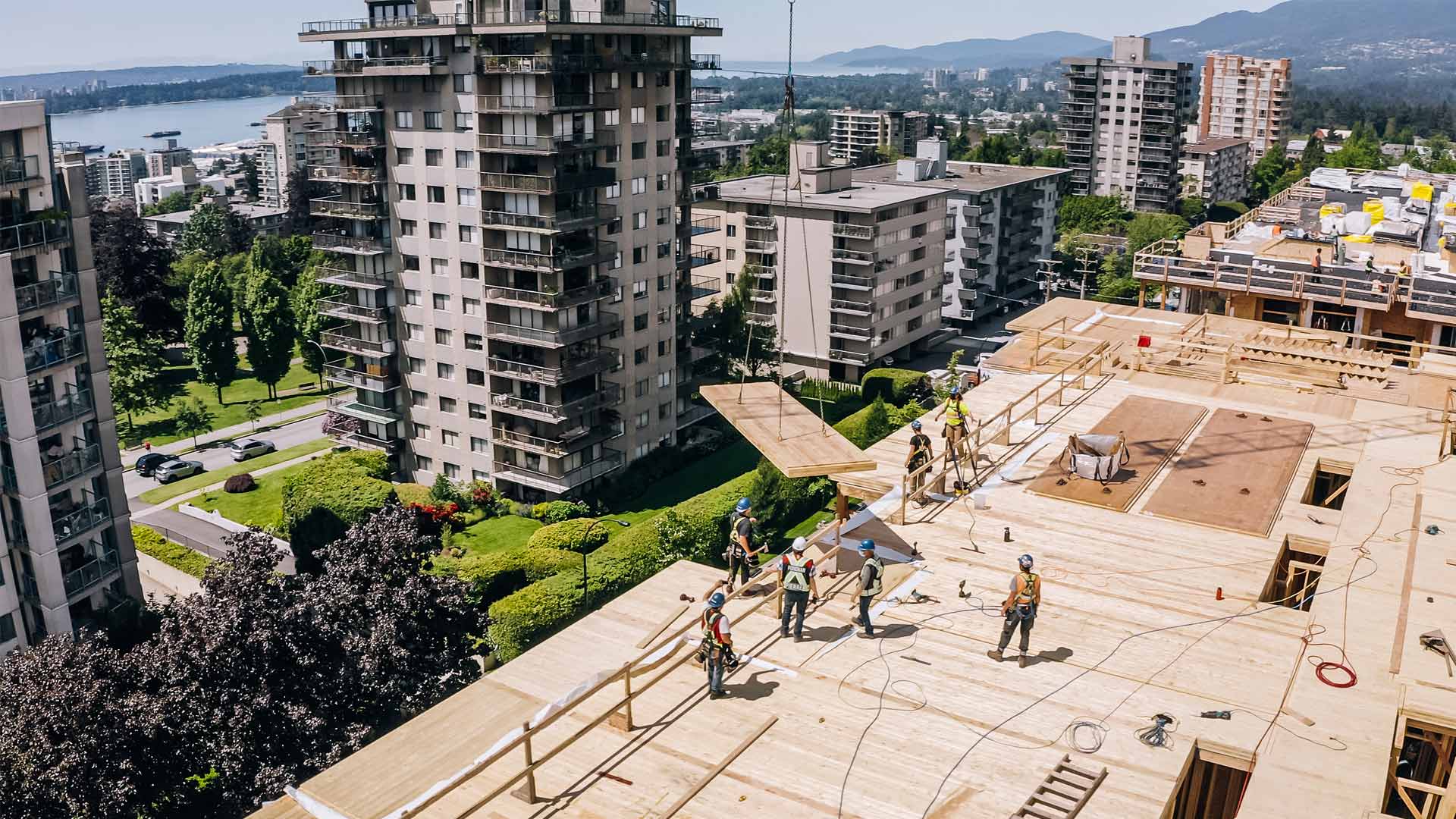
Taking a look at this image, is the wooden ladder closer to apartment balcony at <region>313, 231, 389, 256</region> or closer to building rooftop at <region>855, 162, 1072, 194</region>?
apartment balcony at <region>313, 231, 389, 256</region>

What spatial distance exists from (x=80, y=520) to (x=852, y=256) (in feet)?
216

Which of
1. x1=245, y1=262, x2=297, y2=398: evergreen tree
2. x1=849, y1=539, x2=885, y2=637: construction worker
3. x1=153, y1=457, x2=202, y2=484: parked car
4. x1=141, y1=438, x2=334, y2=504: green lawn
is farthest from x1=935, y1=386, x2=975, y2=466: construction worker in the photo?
x1=245, y1=262, x2=297, y2=398: evergreen tree

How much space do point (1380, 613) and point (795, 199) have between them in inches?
3102

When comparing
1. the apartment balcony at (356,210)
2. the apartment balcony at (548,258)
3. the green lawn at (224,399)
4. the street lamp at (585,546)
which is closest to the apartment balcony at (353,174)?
the apartment balcony at (356,210)

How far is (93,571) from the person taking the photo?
156 ft

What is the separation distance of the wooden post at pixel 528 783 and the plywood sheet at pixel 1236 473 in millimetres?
18522

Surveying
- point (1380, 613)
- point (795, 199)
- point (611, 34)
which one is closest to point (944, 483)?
point (1380, 613)

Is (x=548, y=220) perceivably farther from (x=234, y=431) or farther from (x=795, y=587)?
(x=795, y=587)

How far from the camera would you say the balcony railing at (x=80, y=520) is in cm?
4581

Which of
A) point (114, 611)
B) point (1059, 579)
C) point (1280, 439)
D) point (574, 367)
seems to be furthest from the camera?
point (574, 367)

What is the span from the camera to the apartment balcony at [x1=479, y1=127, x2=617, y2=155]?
65750mm

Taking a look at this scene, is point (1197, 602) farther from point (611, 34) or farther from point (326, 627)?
point (611, 34)

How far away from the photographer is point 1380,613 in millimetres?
24906

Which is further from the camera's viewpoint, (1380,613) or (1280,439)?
(1280,439)
